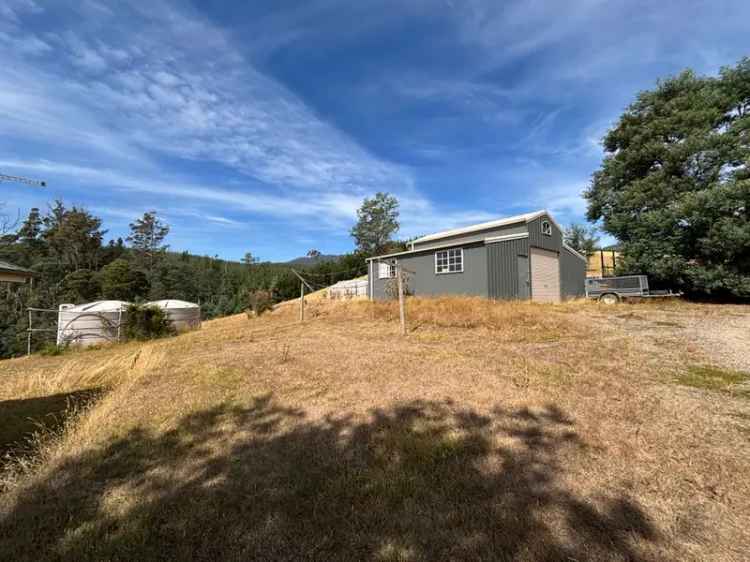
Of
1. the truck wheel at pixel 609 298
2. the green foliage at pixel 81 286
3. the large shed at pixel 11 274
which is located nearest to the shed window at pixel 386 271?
the truck wheel at pixel 609 298

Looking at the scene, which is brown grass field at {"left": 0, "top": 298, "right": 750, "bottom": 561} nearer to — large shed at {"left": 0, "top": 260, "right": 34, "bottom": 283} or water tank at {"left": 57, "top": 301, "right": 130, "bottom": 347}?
large shed at {"left": 0, "top": 260, "right": 34, "bottom": 283}

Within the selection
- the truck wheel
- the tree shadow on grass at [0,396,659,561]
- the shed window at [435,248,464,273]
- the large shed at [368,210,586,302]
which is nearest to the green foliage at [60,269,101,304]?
the large shed at [368,210,586,302]

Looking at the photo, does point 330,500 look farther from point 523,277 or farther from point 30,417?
point 523,277

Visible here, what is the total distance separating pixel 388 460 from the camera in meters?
2.63

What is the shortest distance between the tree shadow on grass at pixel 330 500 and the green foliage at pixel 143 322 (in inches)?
407

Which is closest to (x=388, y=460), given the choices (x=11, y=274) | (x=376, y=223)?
(x=11, y=274)

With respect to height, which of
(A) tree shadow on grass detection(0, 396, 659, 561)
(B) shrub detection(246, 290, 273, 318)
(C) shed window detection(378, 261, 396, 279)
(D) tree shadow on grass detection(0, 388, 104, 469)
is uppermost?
(C) shed window detection(378, 261, 396, 279)

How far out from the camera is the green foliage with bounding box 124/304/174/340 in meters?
11.7

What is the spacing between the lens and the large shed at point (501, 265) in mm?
13578

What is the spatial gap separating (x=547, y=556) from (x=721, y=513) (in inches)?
47.6

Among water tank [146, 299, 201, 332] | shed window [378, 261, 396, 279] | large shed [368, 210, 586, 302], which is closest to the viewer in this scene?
large shed [368, 210, 586, 302]

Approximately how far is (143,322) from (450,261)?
12240 mm

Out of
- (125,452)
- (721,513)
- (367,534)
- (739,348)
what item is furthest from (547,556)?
(739,348)

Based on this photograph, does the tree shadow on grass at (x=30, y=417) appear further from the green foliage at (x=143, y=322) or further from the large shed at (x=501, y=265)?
the large shed at (x=501, y=265)
